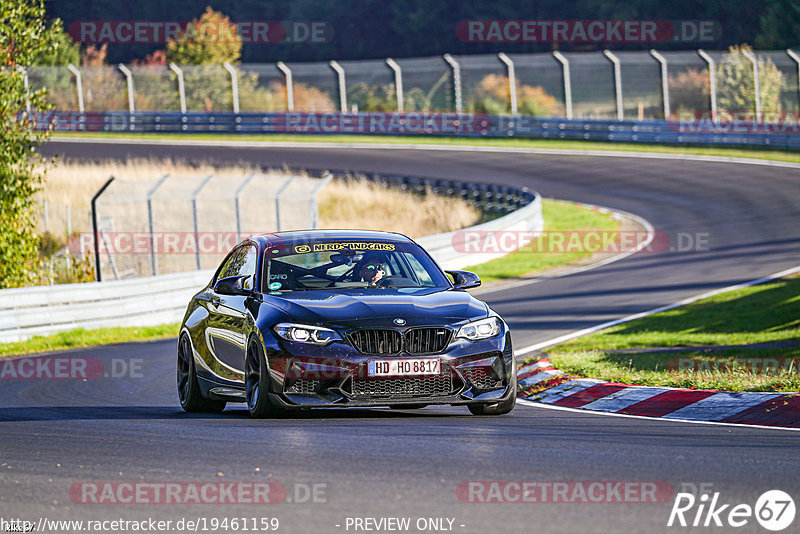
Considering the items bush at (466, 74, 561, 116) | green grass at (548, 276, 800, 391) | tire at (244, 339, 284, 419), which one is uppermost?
bush at (466, 74, 561, 116)

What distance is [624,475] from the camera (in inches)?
248

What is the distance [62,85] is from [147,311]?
37.4 meters

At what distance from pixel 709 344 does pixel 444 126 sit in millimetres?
Result: 36408

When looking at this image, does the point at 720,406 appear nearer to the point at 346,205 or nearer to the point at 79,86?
the point at 346,205

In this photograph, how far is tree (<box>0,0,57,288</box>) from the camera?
21016 millimetres

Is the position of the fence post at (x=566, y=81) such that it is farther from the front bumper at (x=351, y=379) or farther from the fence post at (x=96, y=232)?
the front bumper at (x=351, y=379)

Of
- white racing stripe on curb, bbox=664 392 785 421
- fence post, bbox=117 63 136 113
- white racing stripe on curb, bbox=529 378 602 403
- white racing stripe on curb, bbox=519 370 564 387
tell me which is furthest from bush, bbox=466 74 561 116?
white racing stripe on curb, bbox=664 392 785 421

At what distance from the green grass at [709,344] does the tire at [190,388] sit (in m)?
3.69

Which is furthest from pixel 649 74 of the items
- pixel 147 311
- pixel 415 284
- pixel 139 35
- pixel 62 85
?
pixel 139 35

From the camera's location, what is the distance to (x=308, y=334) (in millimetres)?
8367

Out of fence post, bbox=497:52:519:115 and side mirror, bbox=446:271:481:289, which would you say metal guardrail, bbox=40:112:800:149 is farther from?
side mirror, bbox=446:271:481:289

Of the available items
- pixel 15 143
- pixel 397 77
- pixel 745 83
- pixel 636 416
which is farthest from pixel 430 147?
pixel 636 416

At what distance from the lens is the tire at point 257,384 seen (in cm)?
852

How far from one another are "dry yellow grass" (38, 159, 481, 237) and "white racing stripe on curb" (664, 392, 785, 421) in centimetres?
2271
